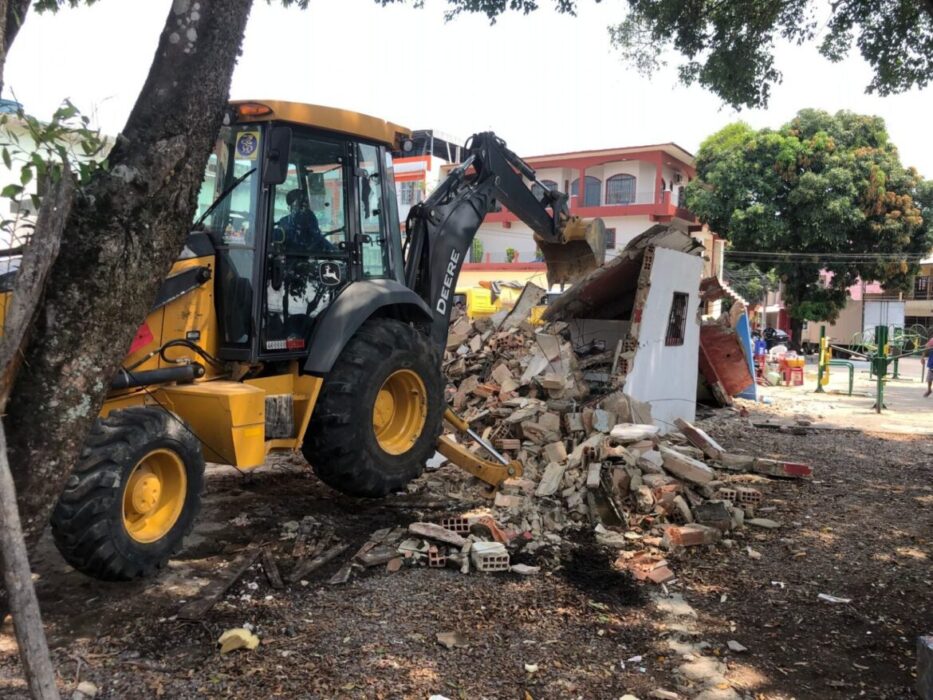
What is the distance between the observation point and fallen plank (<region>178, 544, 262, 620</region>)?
3916 millimetres

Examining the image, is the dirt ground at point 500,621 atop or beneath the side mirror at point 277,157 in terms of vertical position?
beneath

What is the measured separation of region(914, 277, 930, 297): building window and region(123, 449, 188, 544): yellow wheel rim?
1742 inches

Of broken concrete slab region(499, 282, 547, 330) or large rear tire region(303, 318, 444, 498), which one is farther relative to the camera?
broken concrete slab region(499, 282, 547, 330)

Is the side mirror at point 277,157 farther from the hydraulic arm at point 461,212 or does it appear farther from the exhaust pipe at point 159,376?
the hydraulic arm at point 461,212

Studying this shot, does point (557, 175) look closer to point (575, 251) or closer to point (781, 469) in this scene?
point (575, 251)

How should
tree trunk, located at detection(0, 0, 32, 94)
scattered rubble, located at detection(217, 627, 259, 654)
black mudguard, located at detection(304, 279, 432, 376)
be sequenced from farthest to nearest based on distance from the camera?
black mudguard, located at detection(304, 279, 432, 376)
scattered rubble, located at detection(217, 627, 259, 654)
tree trunk, located at detection(0, 0, 32, 94)

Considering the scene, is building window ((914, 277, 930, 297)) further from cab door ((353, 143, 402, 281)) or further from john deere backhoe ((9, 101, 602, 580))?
cab door ((353, 143, 402, 281))

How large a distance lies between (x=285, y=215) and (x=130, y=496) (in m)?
2.08

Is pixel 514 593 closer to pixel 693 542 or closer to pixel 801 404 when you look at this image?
pixel 693 542

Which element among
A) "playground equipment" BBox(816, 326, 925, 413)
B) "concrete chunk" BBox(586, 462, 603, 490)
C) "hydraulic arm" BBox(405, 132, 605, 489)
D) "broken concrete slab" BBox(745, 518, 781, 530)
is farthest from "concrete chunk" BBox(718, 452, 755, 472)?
"playground equipment" BBox(816, 326, 925, 413)

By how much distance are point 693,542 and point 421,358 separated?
8.01 feet

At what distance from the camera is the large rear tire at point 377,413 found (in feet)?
16.8

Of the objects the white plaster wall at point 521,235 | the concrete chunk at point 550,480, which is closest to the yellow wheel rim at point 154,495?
the concrete chunk at point 550,480

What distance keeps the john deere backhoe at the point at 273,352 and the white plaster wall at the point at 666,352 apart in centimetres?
361
